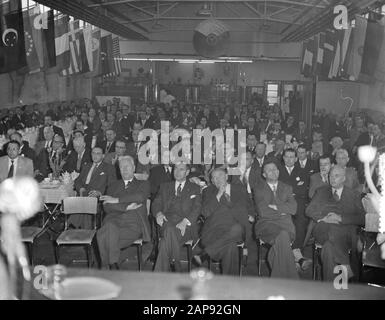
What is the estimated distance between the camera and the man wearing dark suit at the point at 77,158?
8.34 meters

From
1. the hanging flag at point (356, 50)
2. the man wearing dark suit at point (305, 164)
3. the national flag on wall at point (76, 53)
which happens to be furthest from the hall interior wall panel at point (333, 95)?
the man wearing dark suit at point (305, 164)

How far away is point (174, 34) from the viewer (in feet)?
81.5

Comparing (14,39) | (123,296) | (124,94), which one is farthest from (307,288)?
(124,94)

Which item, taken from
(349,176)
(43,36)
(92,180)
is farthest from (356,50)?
(43,36)

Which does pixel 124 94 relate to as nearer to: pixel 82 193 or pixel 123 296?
pixel 82 193

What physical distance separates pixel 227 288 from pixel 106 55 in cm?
1493

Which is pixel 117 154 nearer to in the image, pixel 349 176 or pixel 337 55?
pixel 349 176

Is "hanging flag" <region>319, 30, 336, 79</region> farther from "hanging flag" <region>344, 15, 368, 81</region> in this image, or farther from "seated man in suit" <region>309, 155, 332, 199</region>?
"seated man in suit" <region>309, 155, 332, 199</region>

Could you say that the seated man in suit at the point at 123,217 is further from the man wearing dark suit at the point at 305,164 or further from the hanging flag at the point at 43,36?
the hanging flag at the point at 43,36

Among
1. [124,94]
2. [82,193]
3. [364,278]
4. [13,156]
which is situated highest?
[124,94]

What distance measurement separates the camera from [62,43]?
14.5 m

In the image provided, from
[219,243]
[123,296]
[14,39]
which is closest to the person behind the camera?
[123,296]

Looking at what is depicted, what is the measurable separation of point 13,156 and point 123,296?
4.17 metres

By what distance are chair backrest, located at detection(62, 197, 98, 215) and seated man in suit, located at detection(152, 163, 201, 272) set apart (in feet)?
2.42
